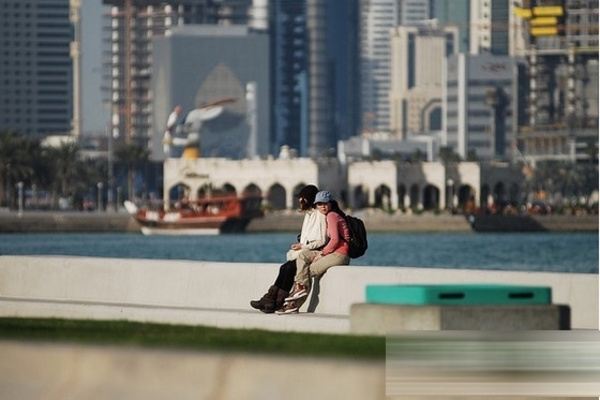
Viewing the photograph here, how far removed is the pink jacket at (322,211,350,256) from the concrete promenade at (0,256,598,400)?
174 millimetres

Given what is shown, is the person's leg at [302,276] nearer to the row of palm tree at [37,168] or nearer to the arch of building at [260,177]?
the row of palm tree at [37,168]

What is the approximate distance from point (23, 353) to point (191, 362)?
59.0 inches

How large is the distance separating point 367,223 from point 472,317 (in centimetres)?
14089

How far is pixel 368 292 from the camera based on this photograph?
1185 centimetres

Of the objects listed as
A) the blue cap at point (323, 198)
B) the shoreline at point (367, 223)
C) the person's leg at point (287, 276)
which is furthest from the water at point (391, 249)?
the person's leg at point (287, 276)

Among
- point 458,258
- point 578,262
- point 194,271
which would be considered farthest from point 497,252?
point 194,271

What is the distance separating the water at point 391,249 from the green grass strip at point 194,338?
58558mm

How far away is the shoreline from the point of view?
145 metres

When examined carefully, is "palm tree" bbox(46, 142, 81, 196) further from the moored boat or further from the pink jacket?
the pink jacket

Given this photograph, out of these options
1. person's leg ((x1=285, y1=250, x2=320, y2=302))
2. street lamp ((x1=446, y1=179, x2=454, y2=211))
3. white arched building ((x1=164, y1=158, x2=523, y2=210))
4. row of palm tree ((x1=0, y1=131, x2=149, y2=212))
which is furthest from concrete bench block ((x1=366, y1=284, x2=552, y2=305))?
street lamp ((x1=446, y1=179, x2=454, y2=211))

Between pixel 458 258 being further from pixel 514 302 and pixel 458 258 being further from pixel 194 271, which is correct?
pixel 514 302

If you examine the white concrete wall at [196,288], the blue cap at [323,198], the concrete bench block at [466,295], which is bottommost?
the white concrete wall at [196,288]

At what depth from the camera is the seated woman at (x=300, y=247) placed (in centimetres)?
1562

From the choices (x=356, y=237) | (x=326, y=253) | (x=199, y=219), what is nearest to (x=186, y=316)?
(x=326, y=253)
